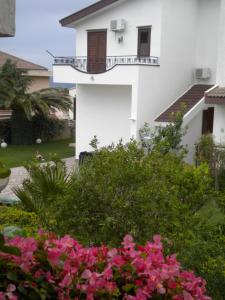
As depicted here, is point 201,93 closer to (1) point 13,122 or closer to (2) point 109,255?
(1) point 13,122

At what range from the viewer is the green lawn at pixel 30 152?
2256 cm

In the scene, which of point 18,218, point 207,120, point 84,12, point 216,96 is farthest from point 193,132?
point 18,218

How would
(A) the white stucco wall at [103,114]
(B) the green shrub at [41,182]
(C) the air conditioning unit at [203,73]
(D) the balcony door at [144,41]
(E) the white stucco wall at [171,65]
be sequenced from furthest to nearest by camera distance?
A: (A) the white stucco wall at [103,114] → (C) the air conditioning unit at [203,73] → (D) the balcony door at [144,41] → (E) the white stucco wall at [171,65] → (B) the green shrub at [41,182]

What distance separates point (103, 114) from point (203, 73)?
186 inches

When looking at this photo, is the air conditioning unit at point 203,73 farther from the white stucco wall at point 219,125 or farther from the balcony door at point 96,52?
the white stucco wall at point 219,125

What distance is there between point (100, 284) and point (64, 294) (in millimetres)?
237

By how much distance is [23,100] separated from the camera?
26.5 metres

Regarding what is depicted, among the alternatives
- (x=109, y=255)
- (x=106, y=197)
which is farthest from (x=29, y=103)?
(x=109, y=255)

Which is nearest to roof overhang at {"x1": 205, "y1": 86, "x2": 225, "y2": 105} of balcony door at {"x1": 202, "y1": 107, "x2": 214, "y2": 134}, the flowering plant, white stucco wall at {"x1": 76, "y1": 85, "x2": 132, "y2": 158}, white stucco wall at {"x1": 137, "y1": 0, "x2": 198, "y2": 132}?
white stucco wall at {"x1": 137, "y1": 0, "x2": 198, "y2": 132}

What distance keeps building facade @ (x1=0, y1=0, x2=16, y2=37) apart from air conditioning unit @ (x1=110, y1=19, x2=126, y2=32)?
57.8 ft

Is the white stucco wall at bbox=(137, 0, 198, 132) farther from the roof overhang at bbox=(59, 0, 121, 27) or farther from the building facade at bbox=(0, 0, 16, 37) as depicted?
the building facade at bbox=(0, 0, 16, 37)

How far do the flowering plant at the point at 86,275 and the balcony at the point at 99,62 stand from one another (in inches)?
633

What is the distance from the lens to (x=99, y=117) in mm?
21797

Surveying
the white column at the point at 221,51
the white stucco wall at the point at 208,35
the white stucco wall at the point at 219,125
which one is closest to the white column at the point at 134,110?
the white column at the point at 221,51
